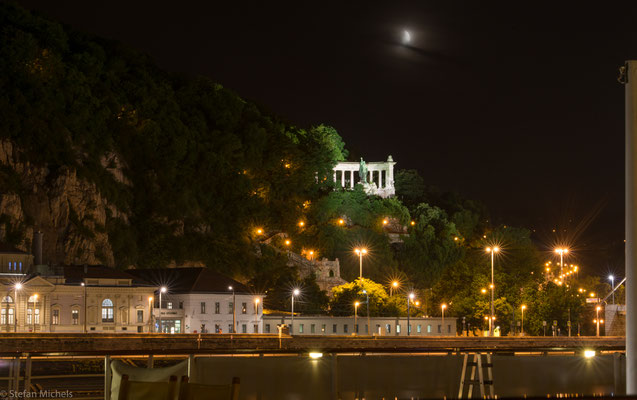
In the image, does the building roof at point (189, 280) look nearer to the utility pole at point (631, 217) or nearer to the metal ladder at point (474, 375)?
the metal ladder at point (474, 375)

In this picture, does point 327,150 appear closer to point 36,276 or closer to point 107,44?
point 107,44

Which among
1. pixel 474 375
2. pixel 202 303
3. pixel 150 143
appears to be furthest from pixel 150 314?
pixel 474 375

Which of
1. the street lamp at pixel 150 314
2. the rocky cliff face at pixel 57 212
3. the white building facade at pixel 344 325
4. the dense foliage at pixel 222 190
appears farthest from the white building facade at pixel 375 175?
the street lamp at pixel 150 314

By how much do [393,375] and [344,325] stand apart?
83199mm

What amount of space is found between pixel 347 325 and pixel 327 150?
46.3m

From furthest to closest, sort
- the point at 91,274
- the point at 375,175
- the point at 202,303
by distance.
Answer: the point at 375,175 → the point at 202,303 → the point at 91,274

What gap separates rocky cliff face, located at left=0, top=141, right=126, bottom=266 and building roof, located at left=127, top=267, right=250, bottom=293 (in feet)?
18.4

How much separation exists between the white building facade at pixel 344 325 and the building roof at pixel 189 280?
4918 mm

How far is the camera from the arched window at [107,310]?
85562mm

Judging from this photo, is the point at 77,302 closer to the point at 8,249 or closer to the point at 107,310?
the point at 107,310

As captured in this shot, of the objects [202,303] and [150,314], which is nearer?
[150,314]

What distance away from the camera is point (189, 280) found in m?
96.0

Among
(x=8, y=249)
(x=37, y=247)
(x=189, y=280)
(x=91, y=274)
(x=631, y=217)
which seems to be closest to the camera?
(x=631, y=217)

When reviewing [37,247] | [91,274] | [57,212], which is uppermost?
[57,212]
